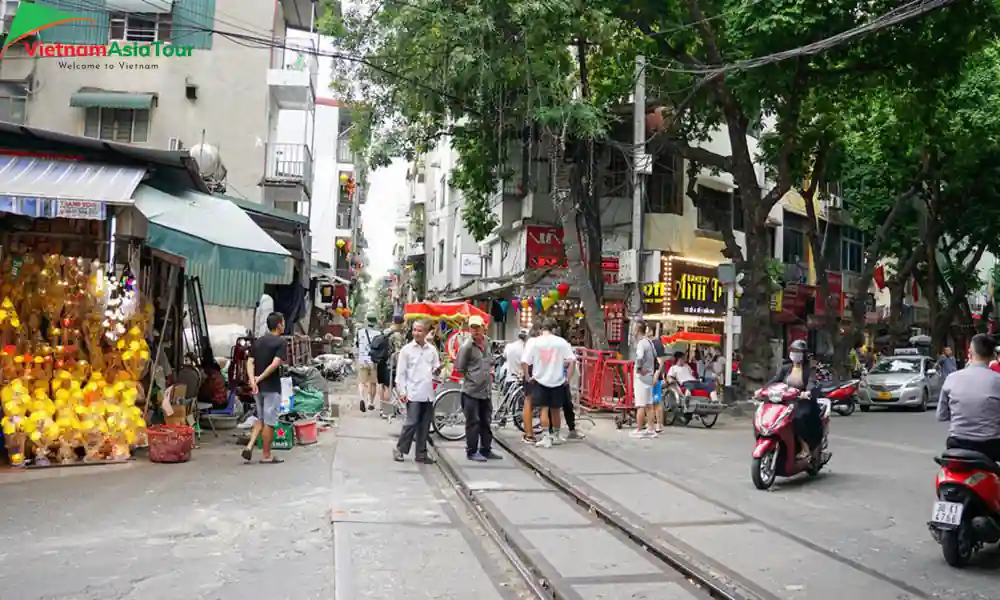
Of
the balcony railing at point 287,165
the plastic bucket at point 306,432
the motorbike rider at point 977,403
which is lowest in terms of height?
the plastic bucket at point 306,432

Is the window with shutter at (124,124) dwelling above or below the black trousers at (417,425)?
above

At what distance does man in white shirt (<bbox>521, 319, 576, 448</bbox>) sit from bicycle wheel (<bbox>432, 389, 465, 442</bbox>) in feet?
4.72

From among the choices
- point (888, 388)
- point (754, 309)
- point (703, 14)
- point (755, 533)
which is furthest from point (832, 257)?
point (755, 533)

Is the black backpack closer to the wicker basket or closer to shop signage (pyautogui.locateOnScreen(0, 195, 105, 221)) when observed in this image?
the wicker basket

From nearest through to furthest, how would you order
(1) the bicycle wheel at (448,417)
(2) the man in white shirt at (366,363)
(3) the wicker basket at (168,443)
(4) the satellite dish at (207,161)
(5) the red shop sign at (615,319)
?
(3) the wicker basket at (168,443), (1) the bicycle wheel at (448,417), (4) the satellite dish at (207,161), (2) the man in white shirt at (366,363), (5) the red shop sign at (615,319)

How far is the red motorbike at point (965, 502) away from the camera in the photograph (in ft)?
20.1

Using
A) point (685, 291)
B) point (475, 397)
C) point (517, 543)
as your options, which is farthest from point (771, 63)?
point (517, 543)

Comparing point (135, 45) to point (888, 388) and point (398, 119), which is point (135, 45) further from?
point (888, 388)

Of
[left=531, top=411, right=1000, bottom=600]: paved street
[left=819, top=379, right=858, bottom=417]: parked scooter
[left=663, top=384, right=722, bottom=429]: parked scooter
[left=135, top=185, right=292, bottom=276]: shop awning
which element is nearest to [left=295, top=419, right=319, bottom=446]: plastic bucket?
[left=135, top=185, right=292, bottom=276]: shop awning

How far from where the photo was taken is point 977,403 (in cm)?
635

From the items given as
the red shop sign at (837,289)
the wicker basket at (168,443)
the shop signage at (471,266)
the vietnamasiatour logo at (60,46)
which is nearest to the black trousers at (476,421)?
the wicker basket at (168,443)

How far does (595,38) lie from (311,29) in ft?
43.0

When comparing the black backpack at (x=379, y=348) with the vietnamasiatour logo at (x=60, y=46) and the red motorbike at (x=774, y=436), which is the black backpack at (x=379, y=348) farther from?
the vietnamasiatour logo at (x=60, y=46)

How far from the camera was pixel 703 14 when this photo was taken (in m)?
18.2
